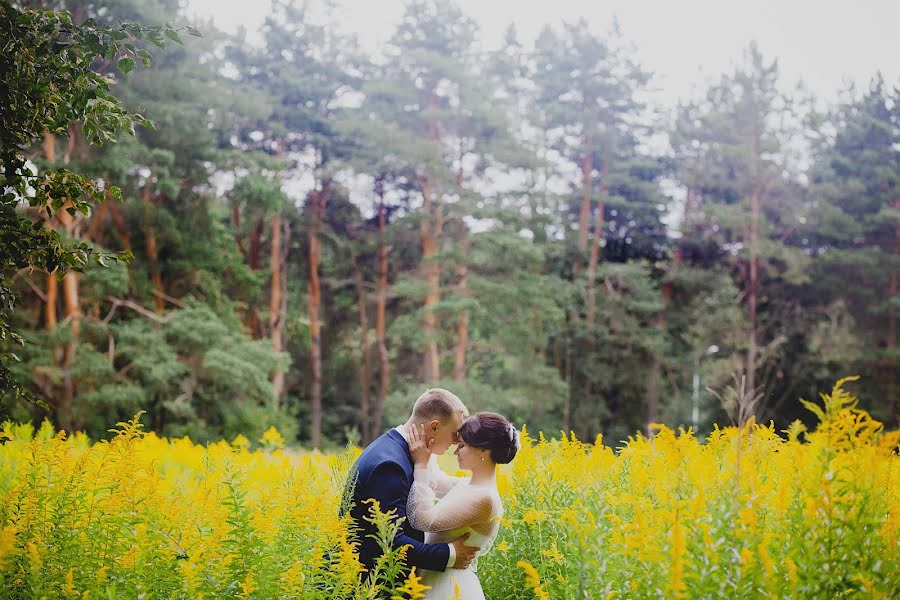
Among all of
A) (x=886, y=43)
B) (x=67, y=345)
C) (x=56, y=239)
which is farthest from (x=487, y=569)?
(x=886, y=43)

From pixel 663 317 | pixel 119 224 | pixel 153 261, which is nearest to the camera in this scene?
pixel 119 224

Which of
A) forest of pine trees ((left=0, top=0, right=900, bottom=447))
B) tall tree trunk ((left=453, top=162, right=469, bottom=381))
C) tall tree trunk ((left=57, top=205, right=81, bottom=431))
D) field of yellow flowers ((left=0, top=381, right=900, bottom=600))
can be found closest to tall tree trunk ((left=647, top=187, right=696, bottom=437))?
forest of pine trees ((left=0, top=0, right=900, bottom=447))

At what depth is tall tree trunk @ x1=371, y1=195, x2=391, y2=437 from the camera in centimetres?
2458

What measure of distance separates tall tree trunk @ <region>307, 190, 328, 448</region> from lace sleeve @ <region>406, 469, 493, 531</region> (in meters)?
21.2

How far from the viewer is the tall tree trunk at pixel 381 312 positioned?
24578 mm

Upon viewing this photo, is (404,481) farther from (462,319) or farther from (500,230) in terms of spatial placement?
(500,230)

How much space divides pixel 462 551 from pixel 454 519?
0.59 ft

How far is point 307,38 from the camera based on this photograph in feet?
84.0

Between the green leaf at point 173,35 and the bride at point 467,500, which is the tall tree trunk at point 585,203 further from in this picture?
the green leaf at point 173,35

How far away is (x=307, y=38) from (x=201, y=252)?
9.42 metres

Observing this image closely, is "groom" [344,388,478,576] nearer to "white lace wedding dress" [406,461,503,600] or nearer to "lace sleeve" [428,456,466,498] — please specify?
"white lace wedding dress" [406,461,503,600]

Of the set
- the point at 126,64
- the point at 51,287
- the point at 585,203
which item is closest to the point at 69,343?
the point at 51,287

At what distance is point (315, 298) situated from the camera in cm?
2534

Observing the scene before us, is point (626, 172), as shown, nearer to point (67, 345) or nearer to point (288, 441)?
point (288, 441)
